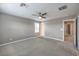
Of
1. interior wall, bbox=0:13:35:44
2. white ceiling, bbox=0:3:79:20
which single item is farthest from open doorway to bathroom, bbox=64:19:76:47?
interior wall, bbox=0:13:35:44

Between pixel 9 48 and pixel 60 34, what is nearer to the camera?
pixel 9 48

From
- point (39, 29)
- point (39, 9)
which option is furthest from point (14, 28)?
point (39, 9)

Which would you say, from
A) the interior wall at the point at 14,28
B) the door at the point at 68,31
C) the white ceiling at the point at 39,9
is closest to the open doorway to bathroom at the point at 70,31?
the door at the point at 68,31

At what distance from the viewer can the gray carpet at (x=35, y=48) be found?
155cm

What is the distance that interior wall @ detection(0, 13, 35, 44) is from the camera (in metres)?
1.54

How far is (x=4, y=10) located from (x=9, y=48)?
716 millimetres

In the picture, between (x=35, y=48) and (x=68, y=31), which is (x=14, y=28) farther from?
(x=68, y=31)

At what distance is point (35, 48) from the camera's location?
1648mm

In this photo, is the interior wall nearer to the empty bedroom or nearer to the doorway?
the empty bedroom

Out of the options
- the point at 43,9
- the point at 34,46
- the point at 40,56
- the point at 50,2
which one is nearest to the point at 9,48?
the point at 34,46

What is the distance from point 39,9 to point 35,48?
0.79 meters

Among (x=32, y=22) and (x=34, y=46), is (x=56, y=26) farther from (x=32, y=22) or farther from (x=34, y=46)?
(x=34, y=46)

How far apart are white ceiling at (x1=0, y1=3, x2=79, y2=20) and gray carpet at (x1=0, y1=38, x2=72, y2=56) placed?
1.75 feet

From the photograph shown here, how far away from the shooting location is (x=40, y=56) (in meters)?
1.61
